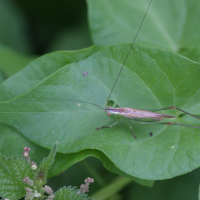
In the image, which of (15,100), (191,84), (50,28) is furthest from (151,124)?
(50,28)

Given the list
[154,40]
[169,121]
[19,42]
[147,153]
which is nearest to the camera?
[147,153]

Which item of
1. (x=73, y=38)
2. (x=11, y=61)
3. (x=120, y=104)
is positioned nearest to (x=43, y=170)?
(x=120, y=104)

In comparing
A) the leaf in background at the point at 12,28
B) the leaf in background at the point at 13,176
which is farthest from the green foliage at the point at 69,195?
the leaf in background at the point at 12,28

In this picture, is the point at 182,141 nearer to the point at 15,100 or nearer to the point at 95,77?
the point at 95,77

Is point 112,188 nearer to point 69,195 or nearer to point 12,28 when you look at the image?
point 69,195

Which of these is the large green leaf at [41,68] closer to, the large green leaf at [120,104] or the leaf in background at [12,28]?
the large green leaf at [120,104]

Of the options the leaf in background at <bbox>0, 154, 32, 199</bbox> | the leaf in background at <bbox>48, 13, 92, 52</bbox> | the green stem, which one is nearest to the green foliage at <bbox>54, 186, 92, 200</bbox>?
the leaf in background at <bbox>0, 154, 32, 199</bbox>
